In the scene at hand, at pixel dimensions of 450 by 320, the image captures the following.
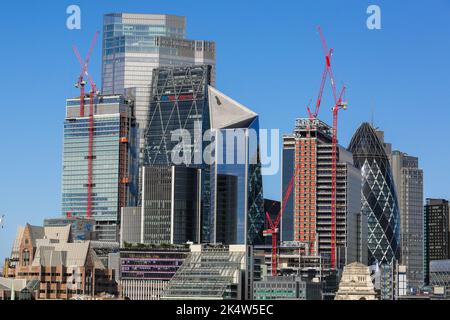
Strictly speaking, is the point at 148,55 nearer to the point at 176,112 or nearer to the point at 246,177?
the point at 176,112

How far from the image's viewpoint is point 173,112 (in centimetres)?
17750

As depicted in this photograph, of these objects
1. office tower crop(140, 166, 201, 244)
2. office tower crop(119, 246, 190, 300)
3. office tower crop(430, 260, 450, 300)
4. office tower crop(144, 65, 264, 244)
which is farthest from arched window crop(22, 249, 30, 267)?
office tower crop(430, 260, 450, 300)

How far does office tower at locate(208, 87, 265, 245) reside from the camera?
484 ft

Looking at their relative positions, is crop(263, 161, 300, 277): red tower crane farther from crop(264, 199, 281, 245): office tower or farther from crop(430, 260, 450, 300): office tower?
crop(430, 260, 450, 300): office tower

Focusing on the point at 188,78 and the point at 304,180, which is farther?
the point at 188,78

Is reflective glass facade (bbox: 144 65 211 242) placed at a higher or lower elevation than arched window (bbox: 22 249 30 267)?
higher

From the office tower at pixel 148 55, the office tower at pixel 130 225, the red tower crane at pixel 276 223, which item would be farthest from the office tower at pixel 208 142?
the office tower at pixel 148 55

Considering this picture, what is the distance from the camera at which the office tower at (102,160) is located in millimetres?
169000

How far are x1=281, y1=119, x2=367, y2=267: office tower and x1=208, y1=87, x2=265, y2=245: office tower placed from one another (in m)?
5.81

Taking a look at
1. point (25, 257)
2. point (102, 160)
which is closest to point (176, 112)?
point (102, 160)
